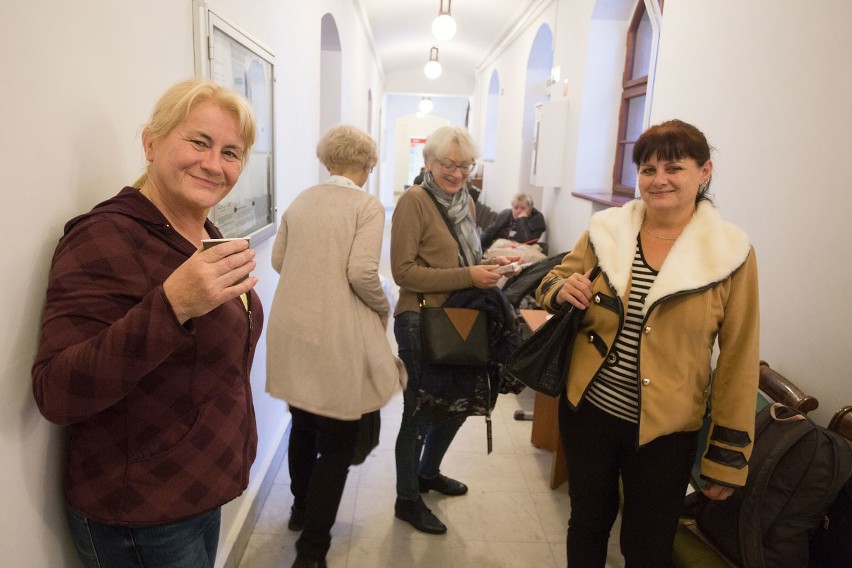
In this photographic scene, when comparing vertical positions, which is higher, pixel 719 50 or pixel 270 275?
pixel 719 50

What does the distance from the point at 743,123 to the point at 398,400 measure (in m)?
2.67

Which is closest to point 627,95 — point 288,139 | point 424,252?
point 288,139

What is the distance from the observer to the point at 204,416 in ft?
3.66

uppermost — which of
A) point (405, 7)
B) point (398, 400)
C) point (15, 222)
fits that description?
point (405, 7)

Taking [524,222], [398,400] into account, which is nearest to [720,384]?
[398,400]

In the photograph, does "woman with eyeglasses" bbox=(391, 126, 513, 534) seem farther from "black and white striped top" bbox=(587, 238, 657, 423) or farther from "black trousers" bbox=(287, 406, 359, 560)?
"black and white striped top" bbox=(587, 238, 657, 423)

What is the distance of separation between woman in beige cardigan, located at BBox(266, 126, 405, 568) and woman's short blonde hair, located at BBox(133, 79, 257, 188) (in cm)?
73

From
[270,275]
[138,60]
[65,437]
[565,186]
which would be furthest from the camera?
[565,186]

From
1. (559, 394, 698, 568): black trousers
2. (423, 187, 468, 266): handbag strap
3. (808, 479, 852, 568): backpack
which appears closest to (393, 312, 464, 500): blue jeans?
(423, 187, 468, 266): handbag strap

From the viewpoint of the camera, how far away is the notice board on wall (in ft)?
5.65

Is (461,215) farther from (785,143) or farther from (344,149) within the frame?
(785,143)

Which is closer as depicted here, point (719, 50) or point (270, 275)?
point (719, 50)

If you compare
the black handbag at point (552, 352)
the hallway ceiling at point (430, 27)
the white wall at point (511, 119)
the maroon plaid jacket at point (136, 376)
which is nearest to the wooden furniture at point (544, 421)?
the black handbag at point (552, 352)

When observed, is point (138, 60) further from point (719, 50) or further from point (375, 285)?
point (719, 50)
